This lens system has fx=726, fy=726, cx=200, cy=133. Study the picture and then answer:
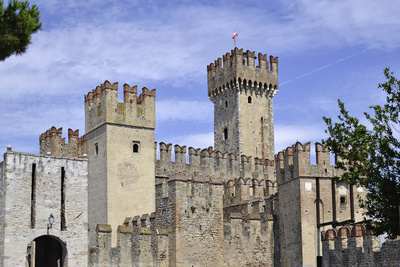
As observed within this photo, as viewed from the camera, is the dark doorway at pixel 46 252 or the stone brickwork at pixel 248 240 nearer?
the stone brickwork at pixel 248 240

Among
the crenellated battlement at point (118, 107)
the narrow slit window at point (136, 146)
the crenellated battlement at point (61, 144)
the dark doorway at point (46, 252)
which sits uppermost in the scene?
the crenellated battlement at point (118, 107)

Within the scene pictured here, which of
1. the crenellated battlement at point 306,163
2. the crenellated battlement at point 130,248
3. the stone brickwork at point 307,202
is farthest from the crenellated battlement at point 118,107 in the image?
the stone brickwork at point 307,202

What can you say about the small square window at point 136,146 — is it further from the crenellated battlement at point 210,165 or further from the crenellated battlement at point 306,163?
the crenellated battlement at point 306,163

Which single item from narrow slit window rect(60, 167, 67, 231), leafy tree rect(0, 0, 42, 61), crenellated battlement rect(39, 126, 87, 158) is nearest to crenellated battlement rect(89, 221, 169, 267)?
narrow slit window rect(60, 167, 67, 231)

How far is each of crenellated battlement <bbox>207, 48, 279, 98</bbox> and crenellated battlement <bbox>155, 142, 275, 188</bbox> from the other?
868 centimetres

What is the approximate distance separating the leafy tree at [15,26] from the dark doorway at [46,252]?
18486mm

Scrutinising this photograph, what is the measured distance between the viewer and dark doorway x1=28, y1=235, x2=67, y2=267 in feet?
129

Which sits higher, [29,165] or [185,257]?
[29,165]

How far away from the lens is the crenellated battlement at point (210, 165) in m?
46.3

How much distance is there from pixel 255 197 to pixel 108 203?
361 inches

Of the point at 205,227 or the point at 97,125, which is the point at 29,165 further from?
the point at 205,227

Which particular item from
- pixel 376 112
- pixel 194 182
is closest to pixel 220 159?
pixel 194 182

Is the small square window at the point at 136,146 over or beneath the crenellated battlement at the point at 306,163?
over

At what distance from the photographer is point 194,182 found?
36188mm
